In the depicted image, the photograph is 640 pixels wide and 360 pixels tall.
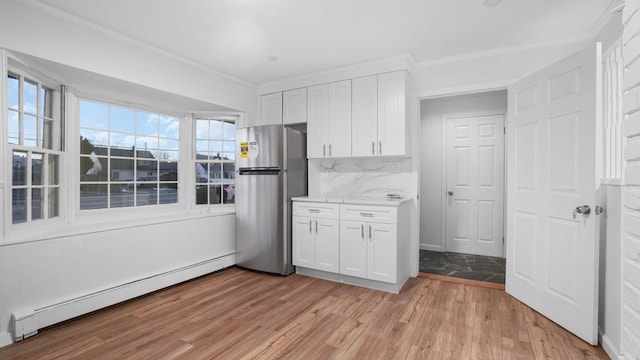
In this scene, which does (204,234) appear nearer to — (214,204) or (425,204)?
(214,204)

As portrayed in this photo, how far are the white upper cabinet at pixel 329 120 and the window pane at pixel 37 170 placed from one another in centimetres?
256

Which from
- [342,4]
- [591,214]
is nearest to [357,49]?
[342,4]

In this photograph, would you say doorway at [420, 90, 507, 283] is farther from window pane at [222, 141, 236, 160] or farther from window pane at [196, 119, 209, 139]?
window pane at [196, 119, 209, 139]

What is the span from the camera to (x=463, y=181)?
438cm

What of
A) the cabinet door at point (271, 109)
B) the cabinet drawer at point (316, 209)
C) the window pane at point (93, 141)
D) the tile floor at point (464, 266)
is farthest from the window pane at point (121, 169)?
the tile floor at point (464, 266)

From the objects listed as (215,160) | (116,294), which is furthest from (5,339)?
(215,160)

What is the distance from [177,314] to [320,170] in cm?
229

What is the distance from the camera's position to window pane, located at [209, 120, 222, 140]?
3.95 metres

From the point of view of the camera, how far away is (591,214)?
2037mm

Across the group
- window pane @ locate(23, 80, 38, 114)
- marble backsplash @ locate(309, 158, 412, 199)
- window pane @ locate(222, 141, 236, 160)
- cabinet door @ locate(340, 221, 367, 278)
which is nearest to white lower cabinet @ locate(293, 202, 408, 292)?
cabinet door @ locate(340, 221, 367, 278)

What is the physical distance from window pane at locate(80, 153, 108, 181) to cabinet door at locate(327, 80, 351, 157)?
2.40 m

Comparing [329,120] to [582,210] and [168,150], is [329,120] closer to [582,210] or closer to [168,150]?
[168,150]

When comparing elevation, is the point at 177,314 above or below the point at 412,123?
below

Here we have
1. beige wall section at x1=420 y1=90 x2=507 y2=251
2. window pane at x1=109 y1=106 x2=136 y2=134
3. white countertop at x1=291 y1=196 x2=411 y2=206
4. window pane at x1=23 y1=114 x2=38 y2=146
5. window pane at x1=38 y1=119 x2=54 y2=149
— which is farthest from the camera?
beige wall section at x1=420 y1=90 x2=507 y2=251
